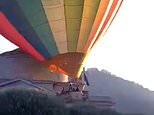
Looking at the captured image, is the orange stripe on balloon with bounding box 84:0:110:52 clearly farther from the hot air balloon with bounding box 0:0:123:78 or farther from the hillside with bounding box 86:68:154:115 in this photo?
the hillside with bounding box 86:68:154:115

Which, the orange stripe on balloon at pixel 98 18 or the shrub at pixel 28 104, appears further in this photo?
the shrub at pixel 28 104

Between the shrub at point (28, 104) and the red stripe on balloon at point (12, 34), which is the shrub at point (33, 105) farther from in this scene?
the red stripe on balloon at point (12, 34)

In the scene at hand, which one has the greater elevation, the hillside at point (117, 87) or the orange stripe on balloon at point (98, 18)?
the hillside at point (117, 87)

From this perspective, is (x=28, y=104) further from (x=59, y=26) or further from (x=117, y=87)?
(x=117, y=87)

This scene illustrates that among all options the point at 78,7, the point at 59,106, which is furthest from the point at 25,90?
the point at 78,7

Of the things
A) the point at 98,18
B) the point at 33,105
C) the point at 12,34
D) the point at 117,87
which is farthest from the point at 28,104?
the point at 117,87

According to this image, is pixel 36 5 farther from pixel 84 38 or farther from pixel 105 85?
pixel 105 85

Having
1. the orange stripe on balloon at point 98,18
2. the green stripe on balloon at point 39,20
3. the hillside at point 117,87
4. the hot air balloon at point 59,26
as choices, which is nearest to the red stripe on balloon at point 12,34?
the hot air balloon at point 59,26

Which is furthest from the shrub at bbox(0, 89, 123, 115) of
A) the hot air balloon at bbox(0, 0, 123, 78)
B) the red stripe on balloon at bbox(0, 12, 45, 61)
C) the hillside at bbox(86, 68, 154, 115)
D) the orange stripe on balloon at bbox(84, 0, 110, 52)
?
the hillside at bbox(86, 68, 154, 115)
